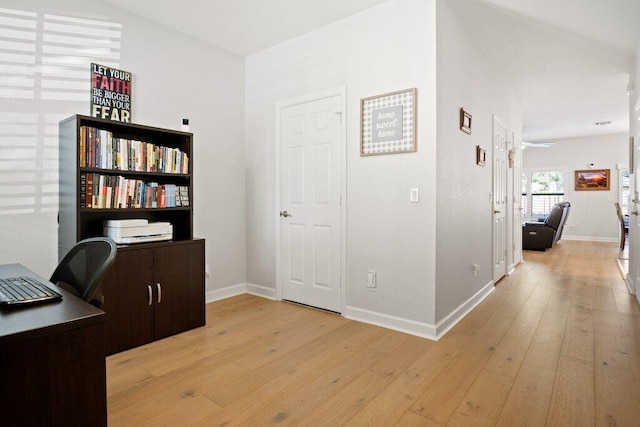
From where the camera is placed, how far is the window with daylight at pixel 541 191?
9.84 m

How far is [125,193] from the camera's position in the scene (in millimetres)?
2670

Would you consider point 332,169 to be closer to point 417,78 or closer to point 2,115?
point 417,78

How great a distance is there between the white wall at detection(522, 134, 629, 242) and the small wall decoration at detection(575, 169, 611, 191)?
0.09m

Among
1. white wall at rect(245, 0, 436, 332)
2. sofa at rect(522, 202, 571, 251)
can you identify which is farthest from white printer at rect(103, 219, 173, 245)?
sofa at rect(522, 202, 571, 251)

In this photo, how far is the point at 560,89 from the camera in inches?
206

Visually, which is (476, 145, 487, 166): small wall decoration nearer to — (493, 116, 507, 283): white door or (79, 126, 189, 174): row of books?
(493, 116, 507, 283): white door

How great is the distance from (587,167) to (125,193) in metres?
10.8

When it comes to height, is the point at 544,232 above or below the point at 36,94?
below

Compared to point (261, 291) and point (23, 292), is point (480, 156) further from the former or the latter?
point (23, 292)

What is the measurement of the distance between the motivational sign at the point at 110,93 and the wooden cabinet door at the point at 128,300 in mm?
A: 1184

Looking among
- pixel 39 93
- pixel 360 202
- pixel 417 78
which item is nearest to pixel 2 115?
pixel 39 93

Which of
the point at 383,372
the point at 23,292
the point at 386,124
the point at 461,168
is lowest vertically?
the point at 383,372

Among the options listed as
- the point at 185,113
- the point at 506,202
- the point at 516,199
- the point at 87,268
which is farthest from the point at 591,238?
the point at 87,268

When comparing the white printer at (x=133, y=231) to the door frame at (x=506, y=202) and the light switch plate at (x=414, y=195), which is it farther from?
the door frame at (x=506, y=202)
